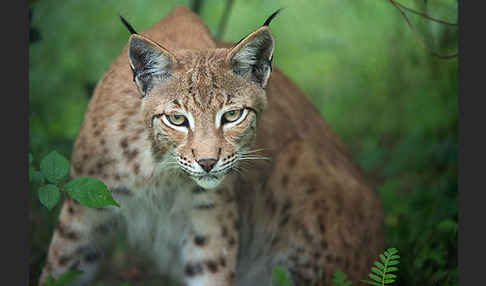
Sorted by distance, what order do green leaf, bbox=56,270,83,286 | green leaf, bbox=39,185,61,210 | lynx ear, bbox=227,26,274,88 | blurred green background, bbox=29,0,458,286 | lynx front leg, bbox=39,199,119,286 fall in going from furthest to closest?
blurred green background, bbox=29,0,458,286
lynx front leg, bbox=39,199,119,286
green leaf, bbox=56,270,83,286
lynx ear, bbox=227,26,274,88
green leaf, bbox=39,185,61,210

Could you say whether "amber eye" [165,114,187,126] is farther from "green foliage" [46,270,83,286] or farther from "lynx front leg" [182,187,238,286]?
"green foliage" [46,270,83,286]

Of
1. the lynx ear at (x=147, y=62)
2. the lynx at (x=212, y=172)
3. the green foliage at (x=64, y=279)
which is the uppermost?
the lynx ear at (x=147, y=62)

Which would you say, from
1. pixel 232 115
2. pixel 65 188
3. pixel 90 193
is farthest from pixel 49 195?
pixel 232 115

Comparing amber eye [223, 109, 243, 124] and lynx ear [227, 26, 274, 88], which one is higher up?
lynx ear [227, 26, 274, 88]

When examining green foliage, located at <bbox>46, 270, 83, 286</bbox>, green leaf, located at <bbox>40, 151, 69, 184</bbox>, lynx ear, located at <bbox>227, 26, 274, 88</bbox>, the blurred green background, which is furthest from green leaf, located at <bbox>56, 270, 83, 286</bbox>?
lynx ear, located at <bbox>227, 26, 274, 88</bbox>

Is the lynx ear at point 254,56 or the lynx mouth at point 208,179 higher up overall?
the lynx ear at point 254,56

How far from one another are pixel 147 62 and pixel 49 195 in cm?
95

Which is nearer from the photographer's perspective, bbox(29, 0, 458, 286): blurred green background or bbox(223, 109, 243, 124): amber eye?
bbox(223, 109, 243, 124): amber eye

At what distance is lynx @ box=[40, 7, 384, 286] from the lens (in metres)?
3.59

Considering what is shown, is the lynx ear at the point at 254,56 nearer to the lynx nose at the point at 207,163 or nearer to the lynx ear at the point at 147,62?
the lynx ear at the point at 147,62

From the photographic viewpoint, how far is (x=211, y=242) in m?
4.22

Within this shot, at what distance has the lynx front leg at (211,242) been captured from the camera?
13.8 ft

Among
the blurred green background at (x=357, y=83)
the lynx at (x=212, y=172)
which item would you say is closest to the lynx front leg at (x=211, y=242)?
the lynx at (x=212, y=172)

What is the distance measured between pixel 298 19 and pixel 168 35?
379 cm
